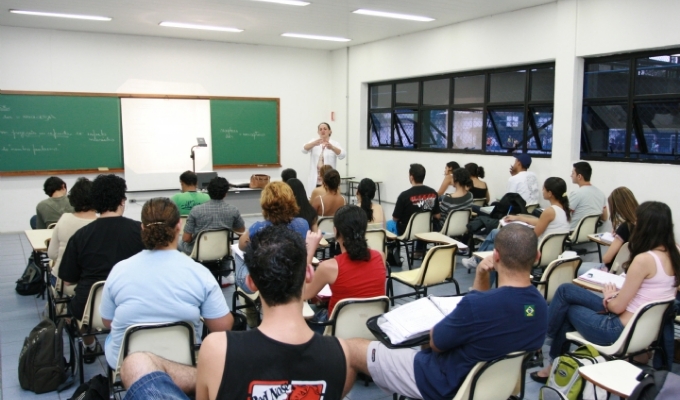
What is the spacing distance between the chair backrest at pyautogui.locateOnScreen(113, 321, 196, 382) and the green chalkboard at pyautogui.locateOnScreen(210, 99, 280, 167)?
7.83 metres

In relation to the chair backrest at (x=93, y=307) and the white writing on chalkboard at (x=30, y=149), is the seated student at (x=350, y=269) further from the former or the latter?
the white writing on chalkboard at (x=30, y=149)

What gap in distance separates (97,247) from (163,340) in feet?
3.45

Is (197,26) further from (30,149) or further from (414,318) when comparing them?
(414,318)

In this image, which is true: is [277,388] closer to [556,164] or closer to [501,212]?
[501,212]

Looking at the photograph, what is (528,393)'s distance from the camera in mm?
3223

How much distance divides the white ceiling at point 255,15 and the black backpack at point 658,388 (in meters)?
5.57

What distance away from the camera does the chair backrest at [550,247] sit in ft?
14.9

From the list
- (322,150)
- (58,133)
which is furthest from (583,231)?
(58,133)

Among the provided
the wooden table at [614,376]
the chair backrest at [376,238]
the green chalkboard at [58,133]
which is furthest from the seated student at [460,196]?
the green chalkboard at [58,133]

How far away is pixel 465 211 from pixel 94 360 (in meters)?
3.88

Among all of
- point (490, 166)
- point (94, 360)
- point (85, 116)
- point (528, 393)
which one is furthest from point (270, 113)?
point (528, 393)

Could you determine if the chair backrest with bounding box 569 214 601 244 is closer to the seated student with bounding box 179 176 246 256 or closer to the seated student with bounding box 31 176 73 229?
the seated student with bounding box 179 176 246 256

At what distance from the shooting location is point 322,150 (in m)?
8.45

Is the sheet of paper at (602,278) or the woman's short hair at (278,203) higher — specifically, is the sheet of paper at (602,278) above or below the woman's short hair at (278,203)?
below
